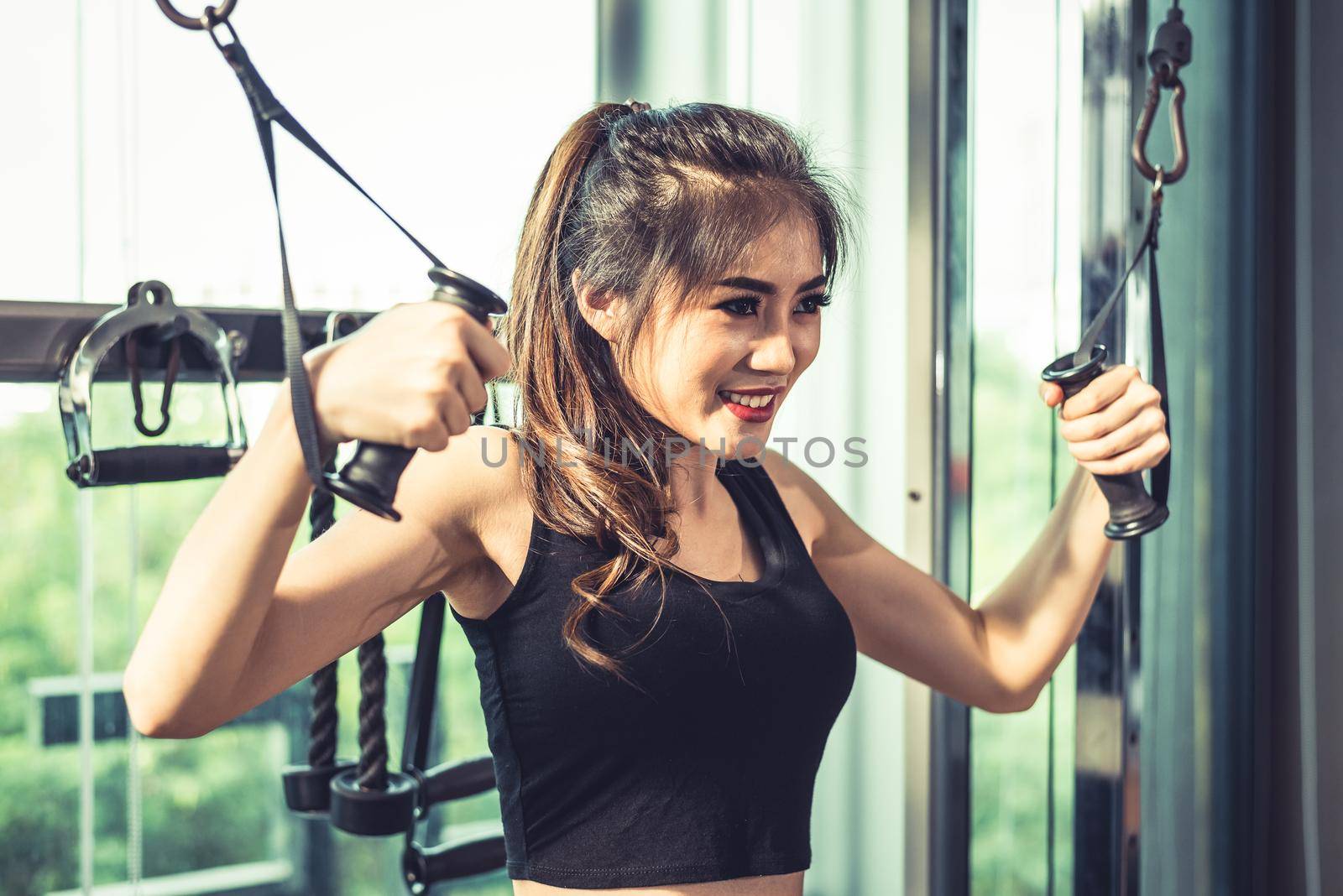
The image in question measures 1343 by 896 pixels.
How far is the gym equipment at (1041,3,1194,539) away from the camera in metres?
0.83

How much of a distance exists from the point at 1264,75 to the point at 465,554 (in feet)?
3.78

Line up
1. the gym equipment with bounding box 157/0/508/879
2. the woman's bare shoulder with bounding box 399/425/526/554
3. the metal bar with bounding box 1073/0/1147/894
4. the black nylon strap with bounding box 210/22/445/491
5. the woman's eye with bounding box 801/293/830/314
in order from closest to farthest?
the black nylon strap with bounding box 210/22/445/491
the woman's bare shoulder with bounding box 399/425/526/554
the woman's eye with bounding box 801/293/830/314
the gym equipment with bounding box 157/0/508/879
the metal bar with bounding box 1073/0/1147/894

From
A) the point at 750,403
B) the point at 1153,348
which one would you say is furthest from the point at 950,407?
the point at 750,403

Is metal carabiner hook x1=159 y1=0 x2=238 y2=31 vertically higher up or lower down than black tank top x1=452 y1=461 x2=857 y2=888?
higher up

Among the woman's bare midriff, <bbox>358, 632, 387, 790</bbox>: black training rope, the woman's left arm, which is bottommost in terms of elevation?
the woman's bare midriff

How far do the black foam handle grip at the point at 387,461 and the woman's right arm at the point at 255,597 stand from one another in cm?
4

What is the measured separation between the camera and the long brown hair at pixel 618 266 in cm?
79

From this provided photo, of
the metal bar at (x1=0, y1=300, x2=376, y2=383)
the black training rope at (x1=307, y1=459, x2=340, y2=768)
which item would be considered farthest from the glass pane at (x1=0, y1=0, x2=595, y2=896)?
the black training rope at (x1=307, y1=459, x2=340, y2=768)

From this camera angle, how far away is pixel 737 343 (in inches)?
31.0

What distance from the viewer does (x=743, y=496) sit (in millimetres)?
932

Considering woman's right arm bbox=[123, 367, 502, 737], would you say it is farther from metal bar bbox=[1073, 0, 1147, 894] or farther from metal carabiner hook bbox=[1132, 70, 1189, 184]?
metal bar bbox=[1073, 0, 1147, 894]

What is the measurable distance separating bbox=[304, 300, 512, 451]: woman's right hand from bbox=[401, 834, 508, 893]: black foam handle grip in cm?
56

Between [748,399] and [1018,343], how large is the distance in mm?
647

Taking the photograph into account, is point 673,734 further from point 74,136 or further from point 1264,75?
point 1264,75
